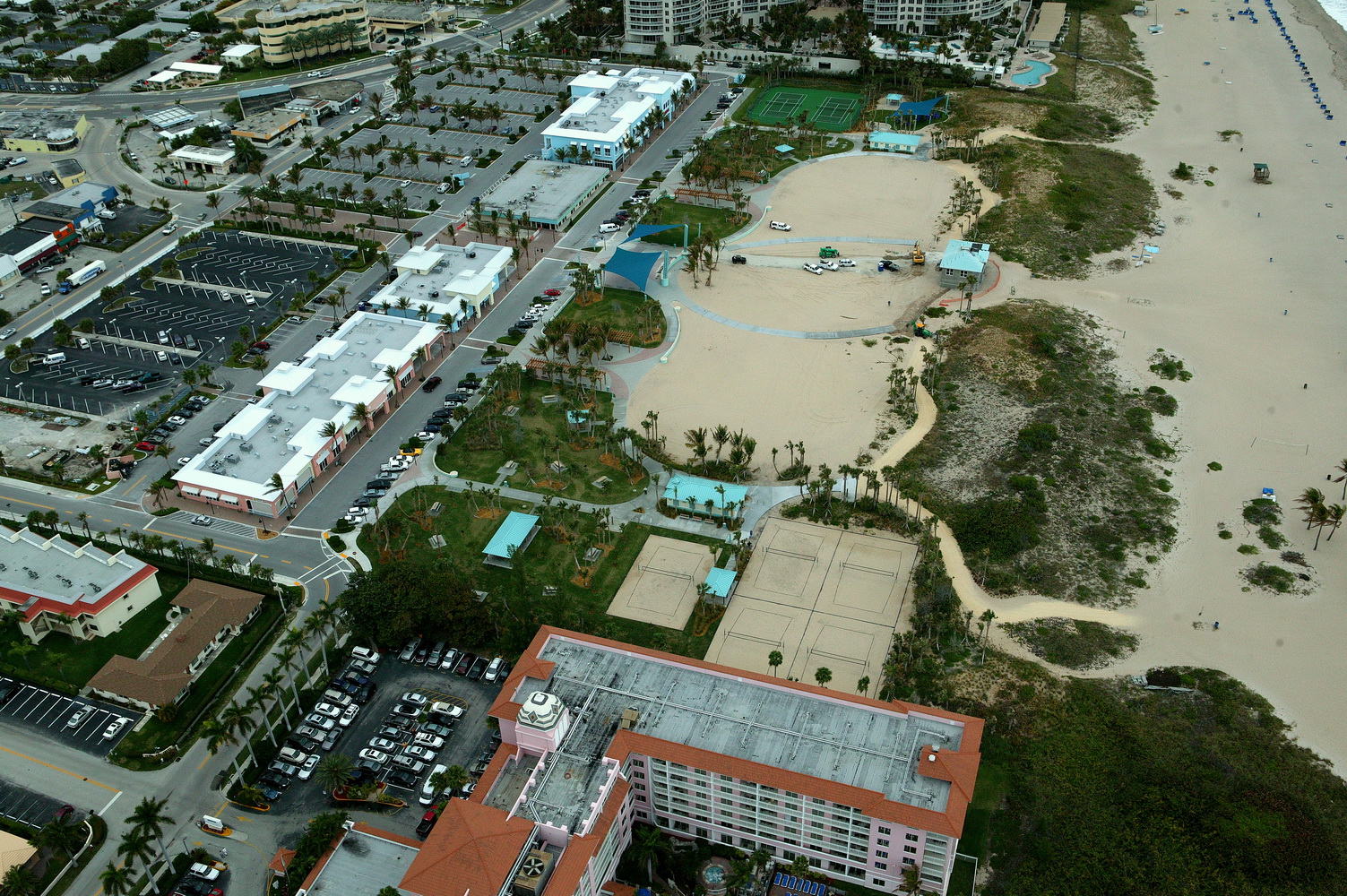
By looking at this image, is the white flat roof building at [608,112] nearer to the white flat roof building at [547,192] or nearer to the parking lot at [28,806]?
the white flat roof building at [547,192]

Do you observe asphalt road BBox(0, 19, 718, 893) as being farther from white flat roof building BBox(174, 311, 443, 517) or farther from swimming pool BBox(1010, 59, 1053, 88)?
swimming pool BBox(1010, 59, 1053, 88)

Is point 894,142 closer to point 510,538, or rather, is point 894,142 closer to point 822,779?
point 510,538

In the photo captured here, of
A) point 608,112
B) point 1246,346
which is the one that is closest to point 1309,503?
point 1246,346

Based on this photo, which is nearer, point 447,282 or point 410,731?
point 410,731

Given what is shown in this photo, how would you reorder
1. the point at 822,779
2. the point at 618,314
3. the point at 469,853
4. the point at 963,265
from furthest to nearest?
the point at 963,265 → the point at 618,314 → the point at 822,779 → the point at 469,853

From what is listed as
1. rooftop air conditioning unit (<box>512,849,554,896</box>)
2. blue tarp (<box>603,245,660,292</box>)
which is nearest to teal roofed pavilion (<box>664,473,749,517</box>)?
blue tarp (<box>603,245,660,292</box>)

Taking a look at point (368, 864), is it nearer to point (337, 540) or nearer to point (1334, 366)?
point (337, 540)

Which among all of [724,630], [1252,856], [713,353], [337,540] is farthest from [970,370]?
[337,540]
